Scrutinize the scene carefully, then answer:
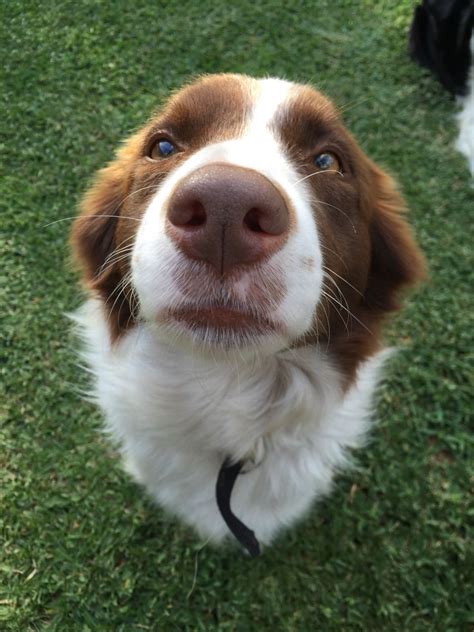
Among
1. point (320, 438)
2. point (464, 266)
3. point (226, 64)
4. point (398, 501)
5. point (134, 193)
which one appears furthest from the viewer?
point (226, 64)

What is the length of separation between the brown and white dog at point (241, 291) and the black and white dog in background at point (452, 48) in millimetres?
2446

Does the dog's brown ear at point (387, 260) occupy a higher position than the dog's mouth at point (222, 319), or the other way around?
the dog's mouth at point (222, 319)

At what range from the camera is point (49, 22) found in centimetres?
490

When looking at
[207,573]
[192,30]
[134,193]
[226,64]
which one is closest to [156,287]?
[134,193]

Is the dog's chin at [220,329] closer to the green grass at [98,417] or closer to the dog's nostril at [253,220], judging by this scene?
the dog's nostril at [253,220]

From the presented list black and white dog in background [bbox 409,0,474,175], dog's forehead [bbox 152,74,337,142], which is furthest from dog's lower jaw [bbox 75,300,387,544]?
black and white dog in background [bbox 409,0,474,175]

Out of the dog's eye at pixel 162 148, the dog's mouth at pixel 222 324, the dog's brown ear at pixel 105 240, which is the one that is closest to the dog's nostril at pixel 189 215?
the dog's mouth at pixel 222 324

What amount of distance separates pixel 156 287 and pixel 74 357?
2210 mm

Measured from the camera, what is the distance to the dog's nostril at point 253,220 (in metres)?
1.34

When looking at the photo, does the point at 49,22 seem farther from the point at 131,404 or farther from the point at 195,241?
the point at 195,241

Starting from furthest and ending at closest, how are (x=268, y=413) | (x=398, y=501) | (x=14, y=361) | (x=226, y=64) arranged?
(x=226, y=64), (x=14, y=361), (x=398, y=501), (x=268, y=413)

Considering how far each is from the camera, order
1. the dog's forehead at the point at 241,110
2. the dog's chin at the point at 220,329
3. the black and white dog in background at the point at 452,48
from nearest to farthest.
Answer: the dog's chin at the point at 220,329
the dog's forehead at the point at 241,110
the black and white dog in background at the point at 452,48

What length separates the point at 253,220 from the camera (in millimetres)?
1362

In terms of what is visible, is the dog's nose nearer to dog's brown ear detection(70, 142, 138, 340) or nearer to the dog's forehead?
the dog's forehead
